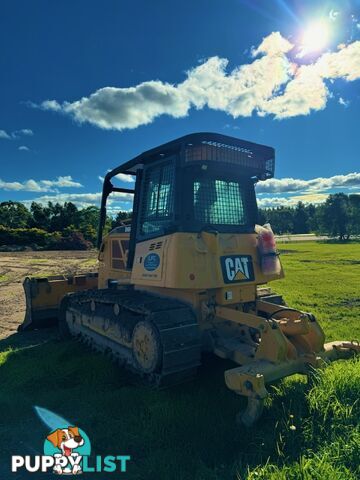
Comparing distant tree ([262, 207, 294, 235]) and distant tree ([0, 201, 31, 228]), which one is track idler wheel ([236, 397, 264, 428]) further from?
distant tree ([262, 207, 294, 235])

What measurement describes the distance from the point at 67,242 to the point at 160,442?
3906cm

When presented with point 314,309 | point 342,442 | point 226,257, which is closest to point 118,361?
point 226,257

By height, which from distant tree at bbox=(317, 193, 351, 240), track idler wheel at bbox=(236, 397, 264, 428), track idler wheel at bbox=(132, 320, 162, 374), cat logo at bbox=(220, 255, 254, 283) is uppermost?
distant tree at bbox=(317, 193, 351, 240)

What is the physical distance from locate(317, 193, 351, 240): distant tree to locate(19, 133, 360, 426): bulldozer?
62200mm

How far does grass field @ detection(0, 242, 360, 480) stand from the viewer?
2.98m

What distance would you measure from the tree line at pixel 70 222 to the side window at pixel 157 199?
102 feet

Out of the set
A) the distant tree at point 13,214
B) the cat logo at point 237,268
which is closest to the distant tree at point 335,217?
the distant tree at point 13,214

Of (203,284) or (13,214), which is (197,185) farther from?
(13,214)

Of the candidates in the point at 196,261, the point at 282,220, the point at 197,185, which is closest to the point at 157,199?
the point at 197,185

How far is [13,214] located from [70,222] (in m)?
20.5

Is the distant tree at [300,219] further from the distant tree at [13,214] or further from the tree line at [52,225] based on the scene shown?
the distant tree at [13,214]

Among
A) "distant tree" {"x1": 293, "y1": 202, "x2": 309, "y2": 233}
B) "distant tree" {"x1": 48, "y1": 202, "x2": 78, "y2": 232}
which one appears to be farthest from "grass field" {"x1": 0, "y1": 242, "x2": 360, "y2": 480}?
"distant tree" {"x1": 293, "y1": 202, "x2": 309, "y2": 233}

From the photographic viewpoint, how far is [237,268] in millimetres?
4621

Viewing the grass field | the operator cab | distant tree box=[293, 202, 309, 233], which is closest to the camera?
the grass field
